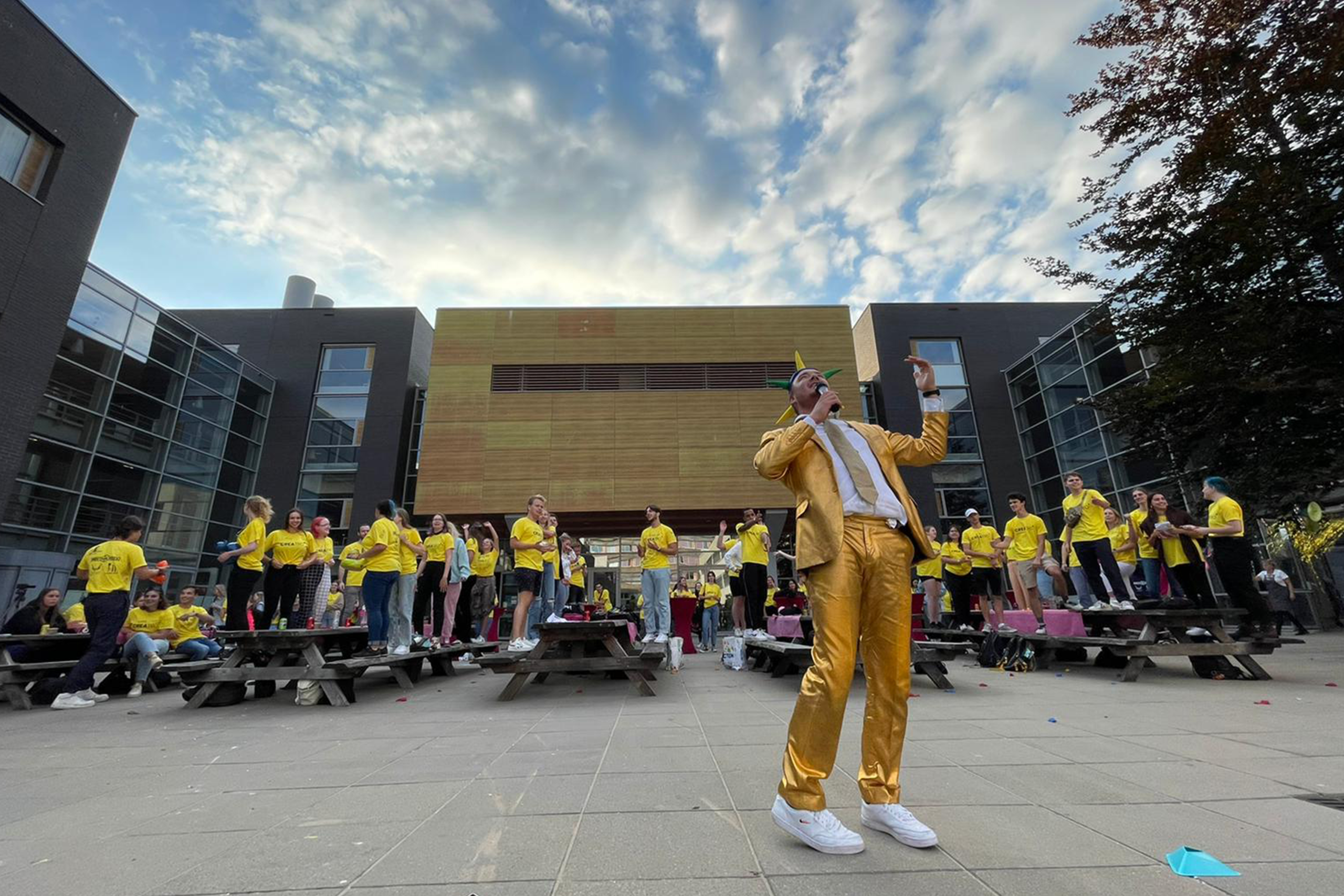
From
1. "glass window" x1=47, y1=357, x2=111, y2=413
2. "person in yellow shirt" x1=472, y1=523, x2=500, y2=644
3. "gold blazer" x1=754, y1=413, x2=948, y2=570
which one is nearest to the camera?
"gold blazer" x1=754, y1=413, x2=948, y2=570

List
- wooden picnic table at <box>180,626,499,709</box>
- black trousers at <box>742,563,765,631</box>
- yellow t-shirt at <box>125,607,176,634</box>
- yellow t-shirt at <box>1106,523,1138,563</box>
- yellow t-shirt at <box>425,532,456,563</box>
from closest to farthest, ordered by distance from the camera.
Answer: wooden picnic table at <box>180,626,499,709</box>, yellow t-shirt at <box>125,607,176,634</box>, yellow t-shirt at <box>1106,523,1138,563</box>, yellow t-shirt at <box>425,532,456,563</box>, black trousers at <box>742,563,765,631</box>

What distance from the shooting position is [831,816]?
2.06 m

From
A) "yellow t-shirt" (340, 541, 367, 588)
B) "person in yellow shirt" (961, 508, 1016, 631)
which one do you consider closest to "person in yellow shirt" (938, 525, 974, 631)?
"person in yellow shirt" (961, 508, 1016, 631)

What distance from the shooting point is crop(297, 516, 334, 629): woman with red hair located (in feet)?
24.8

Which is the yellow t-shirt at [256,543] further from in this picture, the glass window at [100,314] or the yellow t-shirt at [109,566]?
the glass window at [100,314]

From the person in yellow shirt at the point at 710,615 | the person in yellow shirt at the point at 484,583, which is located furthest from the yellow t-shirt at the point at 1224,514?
the person in yellow shirt at the point at 484,583

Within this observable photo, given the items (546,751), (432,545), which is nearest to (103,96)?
(432,545)

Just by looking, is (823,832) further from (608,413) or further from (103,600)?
(608,413)

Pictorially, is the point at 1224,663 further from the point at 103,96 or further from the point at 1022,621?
the point at 103,96

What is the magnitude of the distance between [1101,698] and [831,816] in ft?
14.5

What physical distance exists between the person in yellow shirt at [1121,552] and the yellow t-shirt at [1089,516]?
0.13m

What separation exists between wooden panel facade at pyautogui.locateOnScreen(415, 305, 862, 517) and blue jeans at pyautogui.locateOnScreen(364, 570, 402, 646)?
1232 cm

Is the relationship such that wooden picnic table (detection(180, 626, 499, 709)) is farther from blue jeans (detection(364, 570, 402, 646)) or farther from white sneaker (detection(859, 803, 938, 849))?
white sneaker (detection(859, 803, 938, 849))

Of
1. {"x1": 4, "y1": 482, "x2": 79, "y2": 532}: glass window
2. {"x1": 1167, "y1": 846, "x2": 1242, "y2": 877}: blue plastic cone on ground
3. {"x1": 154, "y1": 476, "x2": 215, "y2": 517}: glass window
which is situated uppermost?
{"x1": 154, "y1": 476, "x2": 215, "y2": 517}: glass window
